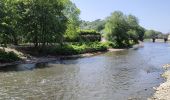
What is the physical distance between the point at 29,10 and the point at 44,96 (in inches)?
1554

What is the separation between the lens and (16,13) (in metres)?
65.5

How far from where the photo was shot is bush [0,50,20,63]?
56.3 m

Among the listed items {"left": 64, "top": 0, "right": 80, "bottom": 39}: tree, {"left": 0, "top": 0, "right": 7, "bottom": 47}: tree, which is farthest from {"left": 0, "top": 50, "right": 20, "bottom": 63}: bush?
{"left": 64, "top": 0, "right": 80, "bottom": 39}: tree

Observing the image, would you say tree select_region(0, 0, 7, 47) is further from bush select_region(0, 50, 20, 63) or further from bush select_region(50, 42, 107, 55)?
bush select_region(50, 42, 107, 55)

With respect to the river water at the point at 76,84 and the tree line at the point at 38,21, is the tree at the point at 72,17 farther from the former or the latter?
the river water at the point at 76,84

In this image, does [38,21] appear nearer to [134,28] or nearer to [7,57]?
[7,57]

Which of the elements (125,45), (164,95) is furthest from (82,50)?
(164,95)

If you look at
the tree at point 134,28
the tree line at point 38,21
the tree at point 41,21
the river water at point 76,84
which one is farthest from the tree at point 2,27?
the tree at point 134,28

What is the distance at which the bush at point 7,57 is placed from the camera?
185 feet

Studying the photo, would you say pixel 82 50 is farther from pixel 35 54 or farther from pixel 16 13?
pixel 16 13

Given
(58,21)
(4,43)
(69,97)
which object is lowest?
(69,97)

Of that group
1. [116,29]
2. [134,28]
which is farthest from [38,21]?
[134,28]

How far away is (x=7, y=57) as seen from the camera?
189 feet

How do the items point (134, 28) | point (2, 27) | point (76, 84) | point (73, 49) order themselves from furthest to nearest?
point (134, 28) → point (73, 49) → point (2, 27) → point (76, 84)
